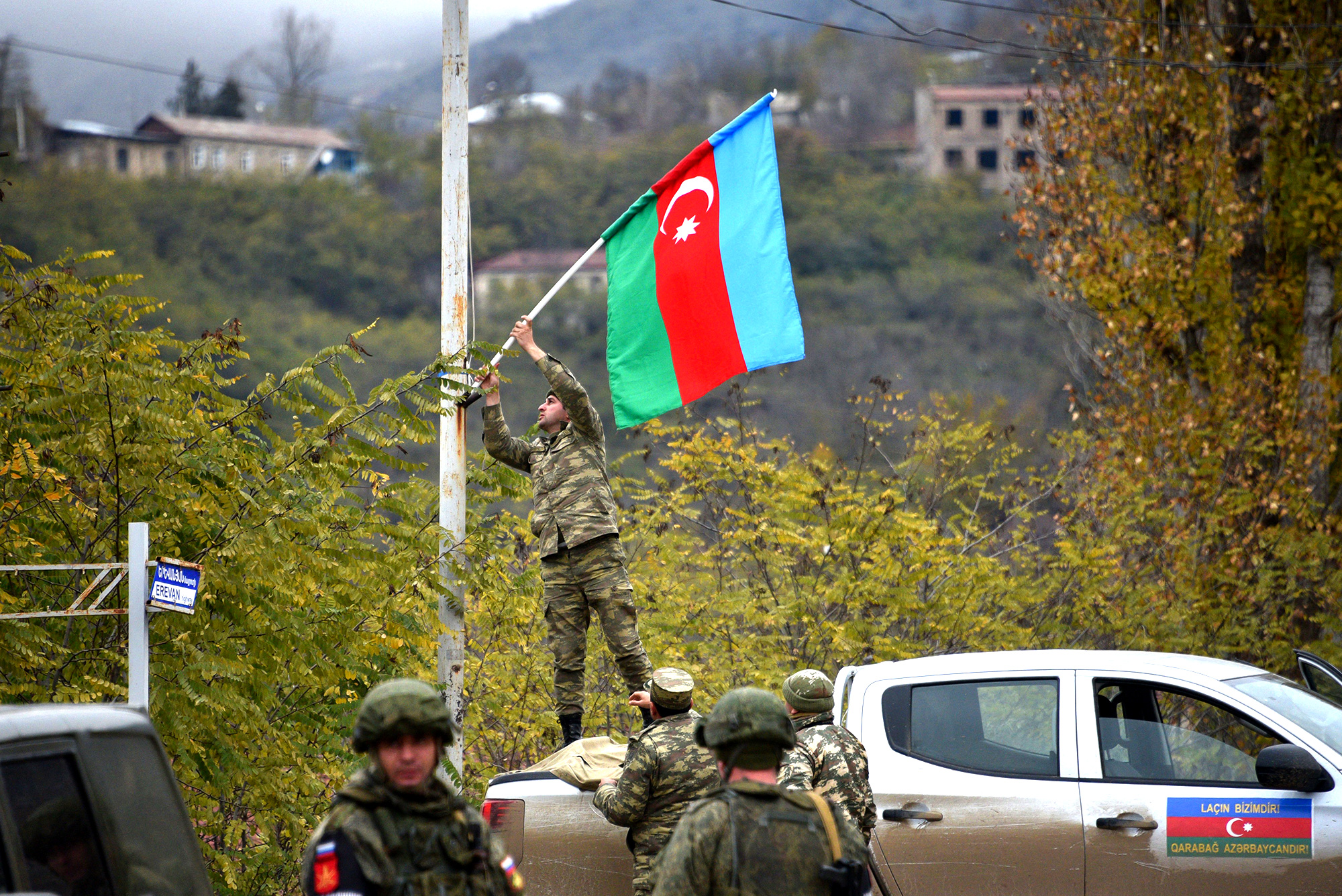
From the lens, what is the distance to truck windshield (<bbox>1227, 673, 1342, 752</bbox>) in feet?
21.5

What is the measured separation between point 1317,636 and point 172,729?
11151 mm

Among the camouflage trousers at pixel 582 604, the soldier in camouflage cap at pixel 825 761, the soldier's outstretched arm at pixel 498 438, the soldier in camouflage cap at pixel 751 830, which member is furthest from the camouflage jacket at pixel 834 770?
the soldier's outstretched arm at pixel 498 438

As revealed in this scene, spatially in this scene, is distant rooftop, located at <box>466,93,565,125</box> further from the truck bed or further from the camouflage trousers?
the truck bed

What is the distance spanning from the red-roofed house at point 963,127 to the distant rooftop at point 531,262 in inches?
1388

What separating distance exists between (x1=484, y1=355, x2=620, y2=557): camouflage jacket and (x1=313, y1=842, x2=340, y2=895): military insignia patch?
466cm

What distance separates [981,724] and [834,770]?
1.41 metres

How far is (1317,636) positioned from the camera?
1355 cm

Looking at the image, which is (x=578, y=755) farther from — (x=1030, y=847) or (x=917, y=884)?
(x=1030, y=847)

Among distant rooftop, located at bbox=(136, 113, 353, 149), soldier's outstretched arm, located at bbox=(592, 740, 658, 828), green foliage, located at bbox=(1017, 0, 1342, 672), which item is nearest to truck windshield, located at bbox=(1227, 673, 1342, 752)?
soldier's outstretched arm, located at bbox=(592, 740, 658, 828)

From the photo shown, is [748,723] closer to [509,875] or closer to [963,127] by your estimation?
[509,875]

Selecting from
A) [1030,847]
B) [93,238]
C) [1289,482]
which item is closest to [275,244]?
[93,238]

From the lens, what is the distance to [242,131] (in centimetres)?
11500

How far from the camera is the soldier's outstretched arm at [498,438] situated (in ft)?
26.6

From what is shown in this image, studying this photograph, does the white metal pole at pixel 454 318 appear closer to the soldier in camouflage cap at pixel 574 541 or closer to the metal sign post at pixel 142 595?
the soldier in camouflage cap at pixel 574 541
